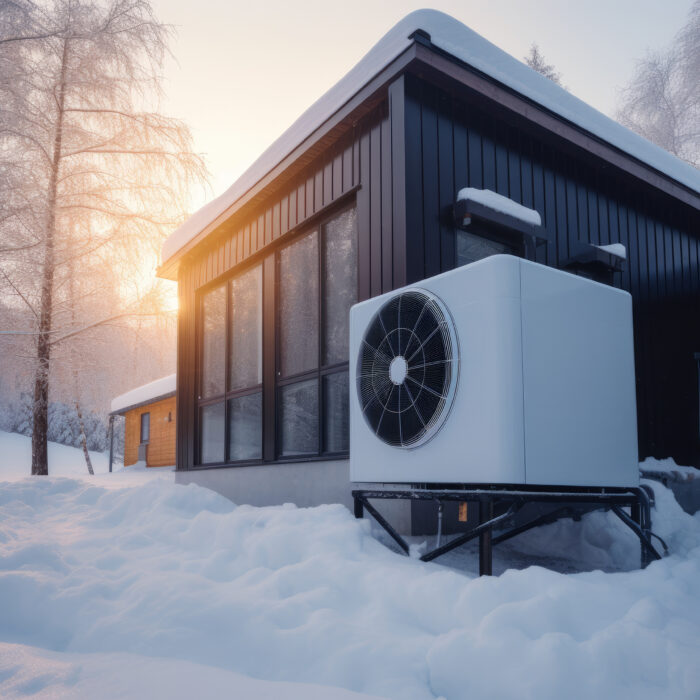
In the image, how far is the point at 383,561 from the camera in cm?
282

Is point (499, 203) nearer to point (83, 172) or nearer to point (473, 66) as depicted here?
point (473, 66)

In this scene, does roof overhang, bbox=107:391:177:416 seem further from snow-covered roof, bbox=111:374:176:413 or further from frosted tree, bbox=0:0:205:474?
frosted tree, bbox=0:0:205:474

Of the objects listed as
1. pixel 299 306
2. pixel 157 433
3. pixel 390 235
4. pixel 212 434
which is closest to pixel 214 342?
pixel 212 434

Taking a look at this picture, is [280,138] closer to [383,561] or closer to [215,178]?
[383,561]

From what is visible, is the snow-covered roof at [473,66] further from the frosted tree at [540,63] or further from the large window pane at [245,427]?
the frosted tree at [540,63]

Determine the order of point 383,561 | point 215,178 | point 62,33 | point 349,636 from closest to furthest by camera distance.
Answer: point 349,636 < point 383,561 < point 62,33 < point 215,178

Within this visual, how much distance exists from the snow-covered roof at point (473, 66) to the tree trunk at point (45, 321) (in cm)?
659

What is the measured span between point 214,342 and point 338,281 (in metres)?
2.48

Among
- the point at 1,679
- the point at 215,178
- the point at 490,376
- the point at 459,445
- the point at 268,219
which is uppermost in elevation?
the point at 215,178

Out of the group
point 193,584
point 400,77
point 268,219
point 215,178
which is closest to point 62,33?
point 215,178

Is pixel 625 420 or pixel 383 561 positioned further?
pixel 625 420

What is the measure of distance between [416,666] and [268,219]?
4.67 metres

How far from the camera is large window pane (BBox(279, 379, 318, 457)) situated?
16.8 ft

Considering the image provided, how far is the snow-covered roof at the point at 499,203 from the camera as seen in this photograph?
14.5 ft
